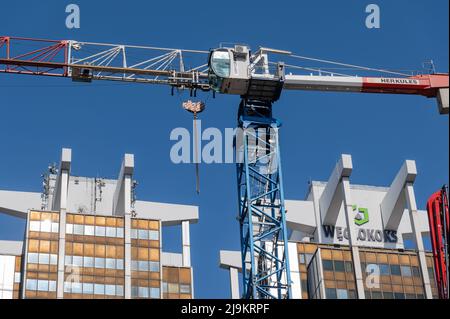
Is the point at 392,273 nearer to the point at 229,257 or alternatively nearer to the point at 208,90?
the point at 229,257

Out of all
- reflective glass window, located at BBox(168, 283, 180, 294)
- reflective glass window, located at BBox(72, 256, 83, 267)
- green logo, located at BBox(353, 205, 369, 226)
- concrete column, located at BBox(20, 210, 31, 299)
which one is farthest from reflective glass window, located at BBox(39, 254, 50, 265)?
green logo, located at BBox(353, 205, 369, 226)

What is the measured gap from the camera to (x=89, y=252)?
125 meters

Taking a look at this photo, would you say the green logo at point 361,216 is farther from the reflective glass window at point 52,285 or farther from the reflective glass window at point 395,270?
the reflective glass window at point 52,285

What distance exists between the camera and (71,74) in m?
105

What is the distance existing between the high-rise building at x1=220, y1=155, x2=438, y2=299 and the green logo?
0.13 m

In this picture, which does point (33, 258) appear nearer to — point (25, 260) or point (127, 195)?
point (25, 260)

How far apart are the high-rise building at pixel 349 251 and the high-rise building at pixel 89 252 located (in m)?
9.52

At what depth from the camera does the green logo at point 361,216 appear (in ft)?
461

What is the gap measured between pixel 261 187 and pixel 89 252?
33481mm

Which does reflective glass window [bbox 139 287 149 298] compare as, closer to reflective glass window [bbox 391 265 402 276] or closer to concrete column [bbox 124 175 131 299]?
concrete column [bbox 124 175 131 299]

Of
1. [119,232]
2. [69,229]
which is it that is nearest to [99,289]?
[119,232]

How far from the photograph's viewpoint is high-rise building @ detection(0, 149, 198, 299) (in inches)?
4818
